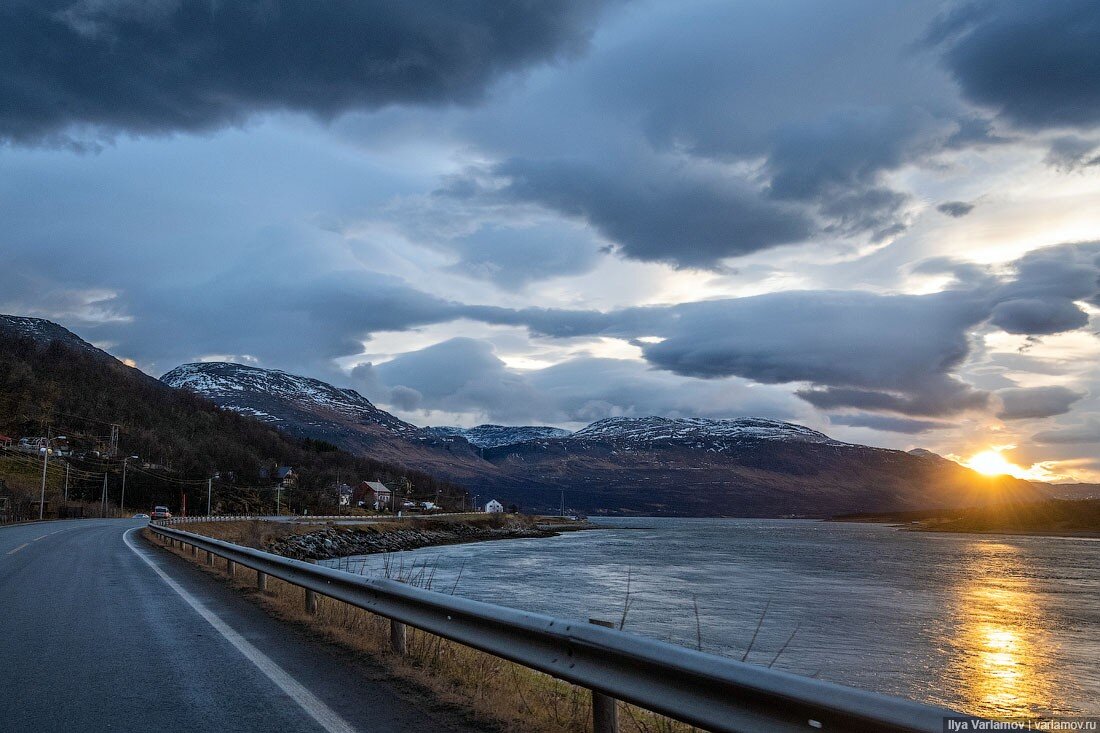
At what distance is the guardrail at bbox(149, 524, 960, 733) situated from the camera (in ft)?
11.1

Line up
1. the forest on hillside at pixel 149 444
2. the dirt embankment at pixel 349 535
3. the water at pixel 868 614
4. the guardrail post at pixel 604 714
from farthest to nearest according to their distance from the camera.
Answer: the forest on hillside at pixel 149 444
the dirt embankment at pixel 349 535
the water at pixel 868 614
the guardrail post at pixel 604 714

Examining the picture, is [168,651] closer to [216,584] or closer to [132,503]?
[216,584]

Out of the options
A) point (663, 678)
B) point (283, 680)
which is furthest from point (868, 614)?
point (663, 678)

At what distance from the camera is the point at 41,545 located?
26.9 metres

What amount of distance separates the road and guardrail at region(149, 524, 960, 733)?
0.73m

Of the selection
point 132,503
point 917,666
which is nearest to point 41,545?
point 917,666

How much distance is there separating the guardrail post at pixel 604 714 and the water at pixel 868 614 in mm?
3206

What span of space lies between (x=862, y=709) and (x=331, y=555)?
176 ft

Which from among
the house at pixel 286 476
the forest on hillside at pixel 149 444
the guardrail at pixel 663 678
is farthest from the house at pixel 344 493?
the guardrail at pixel 663 678

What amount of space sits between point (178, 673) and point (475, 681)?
2762 millimetres

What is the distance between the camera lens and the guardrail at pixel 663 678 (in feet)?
11.1

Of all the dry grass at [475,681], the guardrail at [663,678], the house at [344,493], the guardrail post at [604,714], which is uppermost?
the guardrail at [663,678]

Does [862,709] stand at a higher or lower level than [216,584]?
higher

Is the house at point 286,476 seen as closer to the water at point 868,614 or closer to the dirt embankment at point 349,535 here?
the dirt embankment at point 349,535
